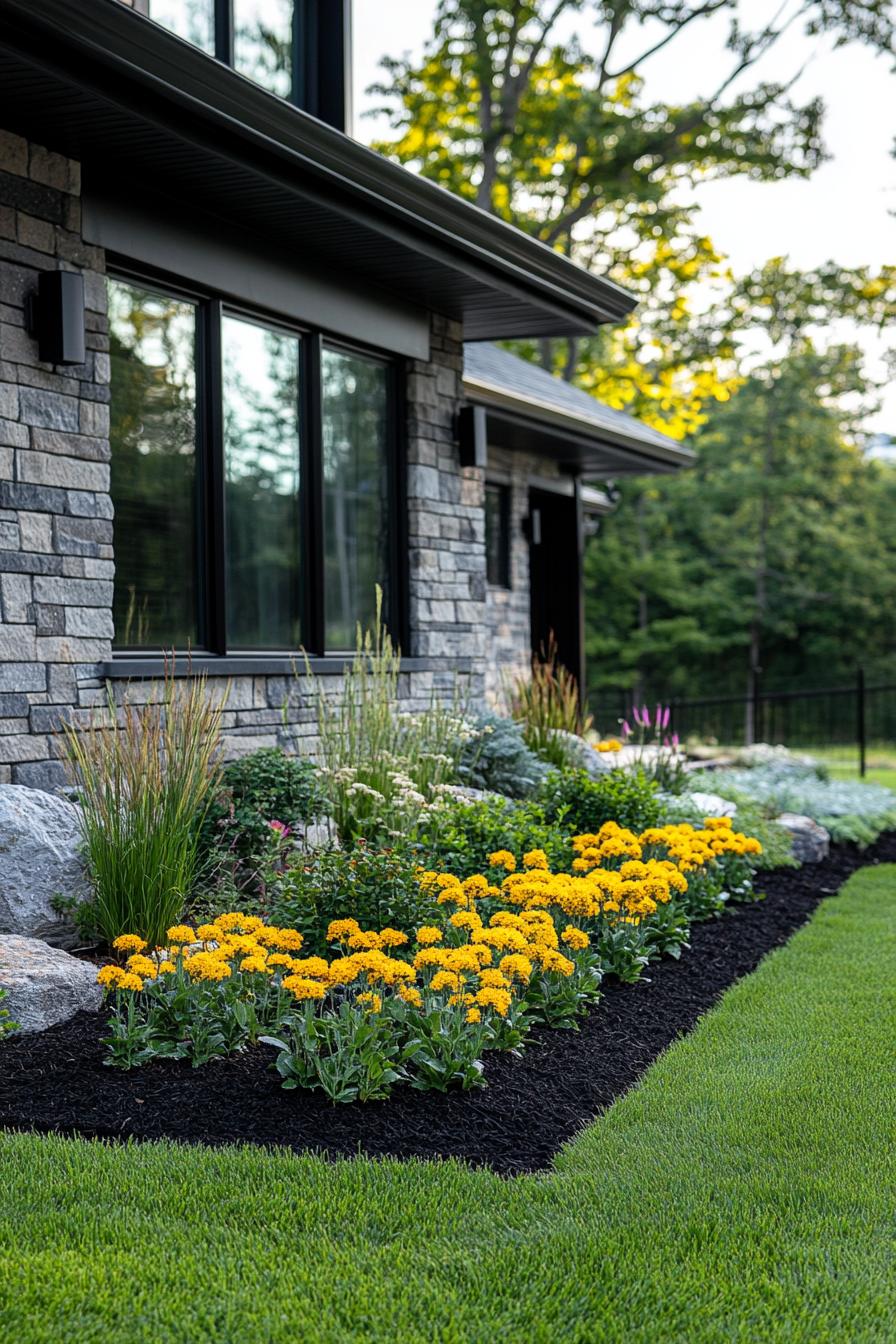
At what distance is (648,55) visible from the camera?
59.0ft

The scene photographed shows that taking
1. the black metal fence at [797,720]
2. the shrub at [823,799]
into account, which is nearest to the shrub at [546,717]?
the shrub at [823,799]

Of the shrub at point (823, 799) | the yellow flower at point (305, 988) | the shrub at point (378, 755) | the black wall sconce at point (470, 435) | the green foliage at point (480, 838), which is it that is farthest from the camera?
the shrub at point (823, 799)

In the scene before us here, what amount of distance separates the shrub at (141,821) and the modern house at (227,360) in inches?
29.4

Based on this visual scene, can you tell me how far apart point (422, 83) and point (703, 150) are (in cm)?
415

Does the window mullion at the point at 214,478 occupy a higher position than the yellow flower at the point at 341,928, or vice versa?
the window mullion at the point at 214,478

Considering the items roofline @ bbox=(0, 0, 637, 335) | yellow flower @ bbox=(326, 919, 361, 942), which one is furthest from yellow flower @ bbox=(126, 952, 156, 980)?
roofline @ bbox=(0, 0, 637, 335)

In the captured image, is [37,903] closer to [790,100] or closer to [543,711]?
[543,711]

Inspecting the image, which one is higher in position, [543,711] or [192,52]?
[192,52]

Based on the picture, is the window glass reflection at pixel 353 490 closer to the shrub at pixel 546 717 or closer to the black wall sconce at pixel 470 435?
A: the black wall sconce at pixel 470 435

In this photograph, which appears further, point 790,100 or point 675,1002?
point 790,100

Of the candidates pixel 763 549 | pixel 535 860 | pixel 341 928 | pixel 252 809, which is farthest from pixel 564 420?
pixel 763 549

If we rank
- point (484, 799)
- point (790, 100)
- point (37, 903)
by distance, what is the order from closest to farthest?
point (37, 903)
point (484, 799)
point (790, 100)

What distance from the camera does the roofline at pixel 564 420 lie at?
9.75 metres

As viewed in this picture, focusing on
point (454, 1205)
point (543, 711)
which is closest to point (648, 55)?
point (543, 711)
